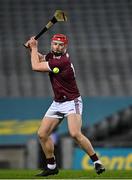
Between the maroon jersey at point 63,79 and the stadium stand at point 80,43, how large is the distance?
7.64 metres

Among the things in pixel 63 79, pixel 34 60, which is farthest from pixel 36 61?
Answer: pixel 63 79

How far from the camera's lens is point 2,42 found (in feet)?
59.6

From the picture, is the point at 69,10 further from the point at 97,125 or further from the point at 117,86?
the point at 97,125

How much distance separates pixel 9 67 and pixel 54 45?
353 inches

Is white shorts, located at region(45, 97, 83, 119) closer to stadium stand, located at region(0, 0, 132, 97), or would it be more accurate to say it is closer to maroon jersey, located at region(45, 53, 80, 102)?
maroon jersey, located at region(45, 53, 80, 102)

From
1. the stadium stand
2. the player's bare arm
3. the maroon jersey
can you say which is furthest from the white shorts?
the stadium stand

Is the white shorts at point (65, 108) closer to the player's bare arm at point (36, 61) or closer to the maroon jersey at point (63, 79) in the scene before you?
the maroon jersey at point (63, 79)

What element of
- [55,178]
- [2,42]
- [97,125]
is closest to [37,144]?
[97,125]

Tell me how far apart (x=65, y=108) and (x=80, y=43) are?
1016 centimetres

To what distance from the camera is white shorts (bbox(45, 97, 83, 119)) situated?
8539 mm

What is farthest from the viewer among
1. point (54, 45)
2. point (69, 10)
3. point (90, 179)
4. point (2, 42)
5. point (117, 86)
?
point (69, 10)

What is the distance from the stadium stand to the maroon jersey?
7644 millimetres

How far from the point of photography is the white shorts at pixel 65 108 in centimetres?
854

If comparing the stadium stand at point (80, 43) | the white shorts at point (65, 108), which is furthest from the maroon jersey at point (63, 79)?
the stadium stand at point (80, 43)
